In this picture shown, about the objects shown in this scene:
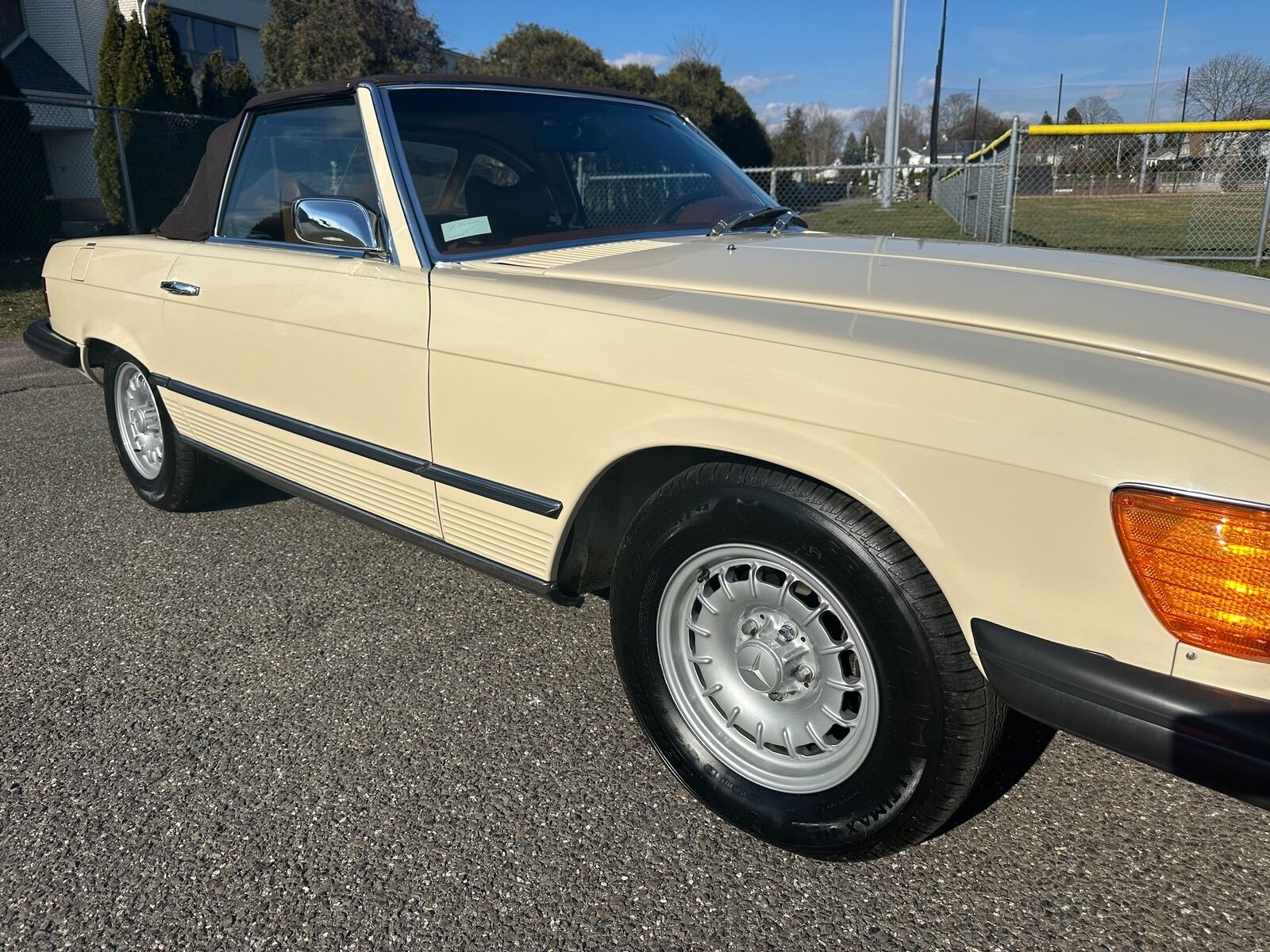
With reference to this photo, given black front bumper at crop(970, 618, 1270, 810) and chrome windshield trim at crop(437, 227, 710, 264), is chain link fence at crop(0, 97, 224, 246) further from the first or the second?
black front bumper at crop(970, 618, 1270, 810)

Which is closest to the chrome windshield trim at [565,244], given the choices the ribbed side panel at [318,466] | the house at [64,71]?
the ribbed side panel at [318,466]

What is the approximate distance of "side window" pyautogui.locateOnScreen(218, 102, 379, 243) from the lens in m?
2.90

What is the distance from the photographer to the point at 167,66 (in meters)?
16.1

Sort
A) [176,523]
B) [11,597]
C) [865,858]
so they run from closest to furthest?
1. [865,858]
2. [11,597]
3. [176,523]

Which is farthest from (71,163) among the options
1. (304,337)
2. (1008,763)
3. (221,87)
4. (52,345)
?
(1008,763)

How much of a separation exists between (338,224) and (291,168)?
80cm

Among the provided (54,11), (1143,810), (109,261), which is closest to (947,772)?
(1143,810)

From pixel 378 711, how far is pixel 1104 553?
1848 mm

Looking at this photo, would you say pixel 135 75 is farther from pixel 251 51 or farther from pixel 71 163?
pixel 251 51

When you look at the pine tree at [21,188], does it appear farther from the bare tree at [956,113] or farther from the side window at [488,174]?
the bare tree at [956,113]

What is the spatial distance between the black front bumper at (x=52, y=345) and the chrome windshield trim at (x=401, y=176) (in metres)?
2.26

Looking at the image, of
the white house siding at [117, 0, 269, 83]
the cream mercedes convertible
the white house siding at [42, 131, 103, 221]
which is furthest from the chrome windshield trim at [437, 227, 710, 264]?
the white house siding at [117, 0, 269, 83]

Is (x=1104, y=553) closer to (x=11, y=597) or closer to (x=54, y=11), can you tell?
(x=11, y=597)

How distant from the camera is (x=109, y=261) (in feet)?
12.3
